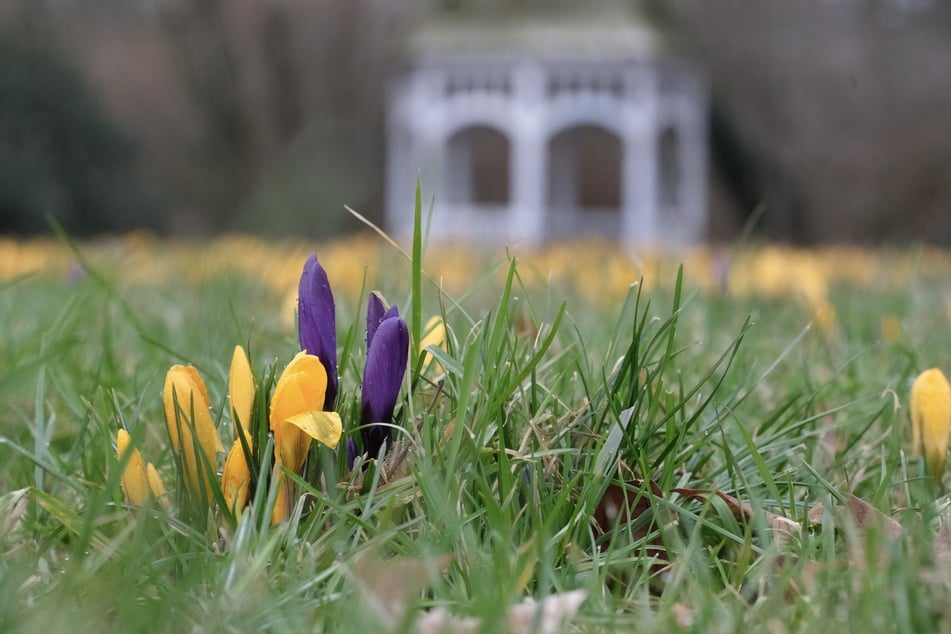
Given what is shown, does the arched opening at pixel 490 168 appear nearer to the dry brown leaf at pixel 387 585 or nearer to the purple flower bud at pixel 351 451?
the purple flower bud at pixel 351 451

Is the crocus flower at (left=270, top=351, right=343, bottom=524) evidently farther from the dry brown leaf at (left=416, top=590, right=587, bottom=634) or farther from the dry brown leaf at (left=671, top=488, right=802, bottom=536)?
the dry brown leaf at (left=671, top=488, right=802, bottom=536)

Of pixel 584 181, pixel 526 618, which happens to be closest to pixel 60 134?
pixel 584 181

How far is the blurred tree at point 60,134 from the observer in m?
11.6

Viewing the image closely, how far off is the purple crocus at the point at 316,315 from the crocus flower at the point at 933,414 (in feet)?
2.24

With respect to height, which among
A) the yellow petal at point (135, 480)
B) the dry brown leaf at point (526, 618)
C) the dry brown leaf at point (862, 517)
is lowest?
the dry brown leaf at point (862, 517)

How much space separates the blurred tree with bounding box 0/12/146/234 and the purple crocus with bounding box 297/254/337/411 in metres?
10.9

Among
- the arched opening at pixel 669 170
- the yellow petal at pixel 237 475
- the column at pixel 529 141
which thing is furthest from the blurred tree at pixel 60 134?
the yellow petal at pixel 237 475

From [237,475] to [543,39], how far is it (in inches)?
500

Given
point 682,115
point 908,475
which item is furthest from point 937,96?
point 908,475

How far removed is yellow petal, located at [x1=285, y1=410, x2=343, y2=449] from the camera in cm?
96

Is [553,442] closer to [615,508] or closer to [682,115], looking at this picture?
[615,508]

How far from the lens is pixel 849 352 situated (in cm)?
214

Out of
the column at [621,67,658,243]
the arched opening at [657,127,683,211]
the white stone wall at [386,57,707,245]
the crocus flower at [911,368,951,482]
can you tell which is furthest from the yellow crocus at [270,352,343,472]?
the arched opening at [657,127,683,211]

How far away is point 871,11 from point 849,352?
14357 mm
